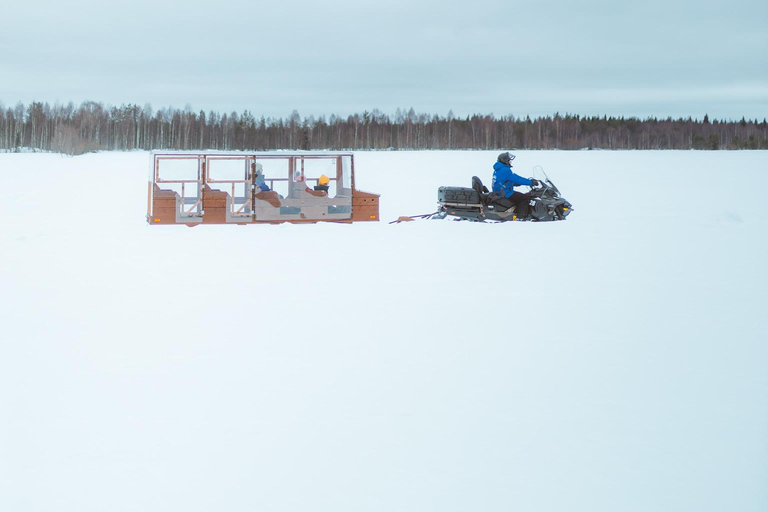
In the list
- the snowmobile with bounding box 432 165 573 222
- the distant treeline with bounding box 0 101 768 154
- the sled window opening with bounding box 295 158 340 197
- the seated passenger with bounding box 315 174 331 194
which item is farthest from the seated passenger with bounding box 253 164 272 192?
the distant treeline with bounding box 0 101 768 154

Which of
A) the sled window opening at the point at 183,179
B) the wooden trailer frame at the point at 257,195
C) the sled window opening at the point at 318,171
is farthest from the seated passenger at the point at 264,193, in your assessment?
the sled window opening at the point at 183,179

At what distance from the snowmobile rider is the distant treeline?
79.1m

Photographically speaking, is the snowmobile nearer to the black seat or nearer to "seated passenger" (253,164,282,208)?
the black seat

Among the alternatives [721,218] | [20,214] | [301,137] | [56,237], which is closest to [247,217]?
[56,237]

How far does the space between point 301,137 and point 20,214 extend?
82.3m

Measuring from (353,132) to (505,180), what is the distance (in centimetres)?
8775

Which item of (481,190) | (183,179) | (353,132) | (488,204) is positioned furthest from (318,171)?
(353,132)

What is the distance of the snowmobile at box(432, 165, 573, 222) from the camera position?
1631 centimetres

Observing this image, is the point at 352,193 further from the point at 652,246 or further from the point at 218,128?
the point at 218,128

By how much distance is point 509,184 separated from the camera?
53.1ft

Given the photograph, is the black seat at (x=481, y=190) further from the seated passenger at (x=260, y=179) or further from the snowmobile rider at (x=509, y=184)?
the seated passenger at (x=260, y=179)

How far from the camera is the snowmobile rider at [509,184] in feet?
52.5

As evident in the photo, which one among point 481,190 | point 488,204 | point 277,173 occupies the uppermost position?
point 277,173

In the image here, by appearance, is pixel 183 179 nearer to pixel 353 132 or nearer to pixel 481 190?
pixel 481 190
